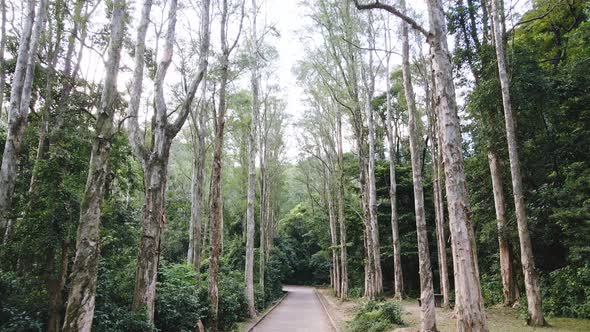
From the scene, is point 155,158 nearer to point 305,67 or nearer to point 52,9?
point 52,9

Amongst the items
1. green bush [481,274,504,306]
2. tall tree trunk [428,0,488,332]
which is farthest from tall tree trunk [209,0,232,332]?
green bush [481,274,504,306]

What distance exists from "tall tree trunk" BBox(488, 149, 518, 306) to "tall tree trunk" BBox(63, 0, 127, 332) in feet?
43.3

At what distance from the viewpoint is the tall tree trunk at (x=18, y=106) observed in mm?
8945

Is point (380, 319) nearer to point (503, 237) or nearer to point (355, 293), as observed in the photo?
point (503, 237)

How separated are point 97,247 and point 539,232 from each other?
14202mm

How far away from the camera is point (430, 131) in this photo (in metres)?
16.9

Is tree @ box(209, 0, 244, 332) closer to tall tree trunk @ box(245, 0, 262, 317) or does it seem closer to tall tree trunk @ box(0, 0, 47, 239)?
tall tree trunk @ box(245, 0, 262, 317)

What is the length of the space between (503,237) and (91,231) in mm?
13633

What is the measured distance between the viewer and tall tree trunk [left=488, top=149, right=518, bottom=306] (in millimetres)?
13805

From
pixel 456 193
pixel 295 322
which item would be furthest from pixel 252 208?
pixel 456 193

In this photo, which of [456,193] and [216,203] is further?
[216,203]

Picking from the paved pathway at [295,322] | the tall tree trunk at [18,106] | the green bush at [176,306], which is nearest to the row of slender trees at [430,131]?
the paved pathway at [295,322]

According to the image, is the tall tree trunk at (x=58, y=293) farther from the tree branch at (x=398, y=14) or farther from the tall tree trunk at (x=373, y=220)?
the tall tree trunk at (x=373, y=220)

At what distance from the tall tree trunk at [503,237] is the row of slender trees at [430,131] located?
0.12ft
